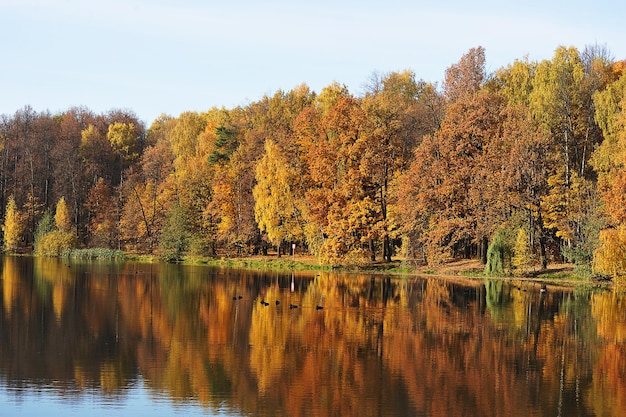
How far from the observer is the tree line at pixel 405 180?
51125mm

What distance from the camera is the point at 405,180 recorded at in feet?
184

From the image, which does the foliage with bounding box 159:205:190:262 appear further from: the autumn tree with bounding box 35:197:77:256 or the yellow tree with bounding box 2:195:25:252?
the yellow tree with bounding box 2:195:25:252

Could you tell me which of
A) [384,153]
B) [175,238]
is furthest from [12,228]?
[384,153]

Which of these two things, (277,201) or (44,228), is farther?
(44,228)

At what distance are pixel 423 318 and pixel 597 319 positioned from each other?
22.5 ft

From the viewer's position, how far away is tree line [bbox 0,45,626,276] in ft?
168

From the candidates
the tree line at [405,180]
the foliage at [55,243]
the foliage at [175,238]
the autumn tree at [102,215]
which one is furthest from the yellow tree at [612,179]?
the autumn tree at [102,215]

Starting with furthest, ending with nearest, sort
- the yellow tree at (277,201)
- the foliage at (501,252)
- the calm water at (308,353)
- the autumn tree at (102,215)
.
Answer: the autumn tree at (102,215) < the yellow tree at (277,201) < the foliage at (501,252) < the calm water at (308,353)

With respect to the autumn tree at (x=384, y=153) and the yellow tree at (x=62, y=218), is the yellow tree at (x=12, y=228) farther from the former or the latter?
the autumn tree at (x=384, y=153)

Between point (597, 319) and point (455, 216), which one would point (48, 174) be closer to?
point (455, 216)

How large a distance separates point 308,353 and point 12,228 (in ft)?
217

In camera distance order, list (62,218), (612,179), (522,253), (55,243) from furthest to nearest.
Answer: (62,218) < (55,243) < (522,253) < (612,179)

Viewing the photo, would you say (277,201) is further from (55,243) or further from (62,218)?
(62,218)

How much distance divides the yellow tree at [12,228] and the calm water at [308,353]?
4368 cm
